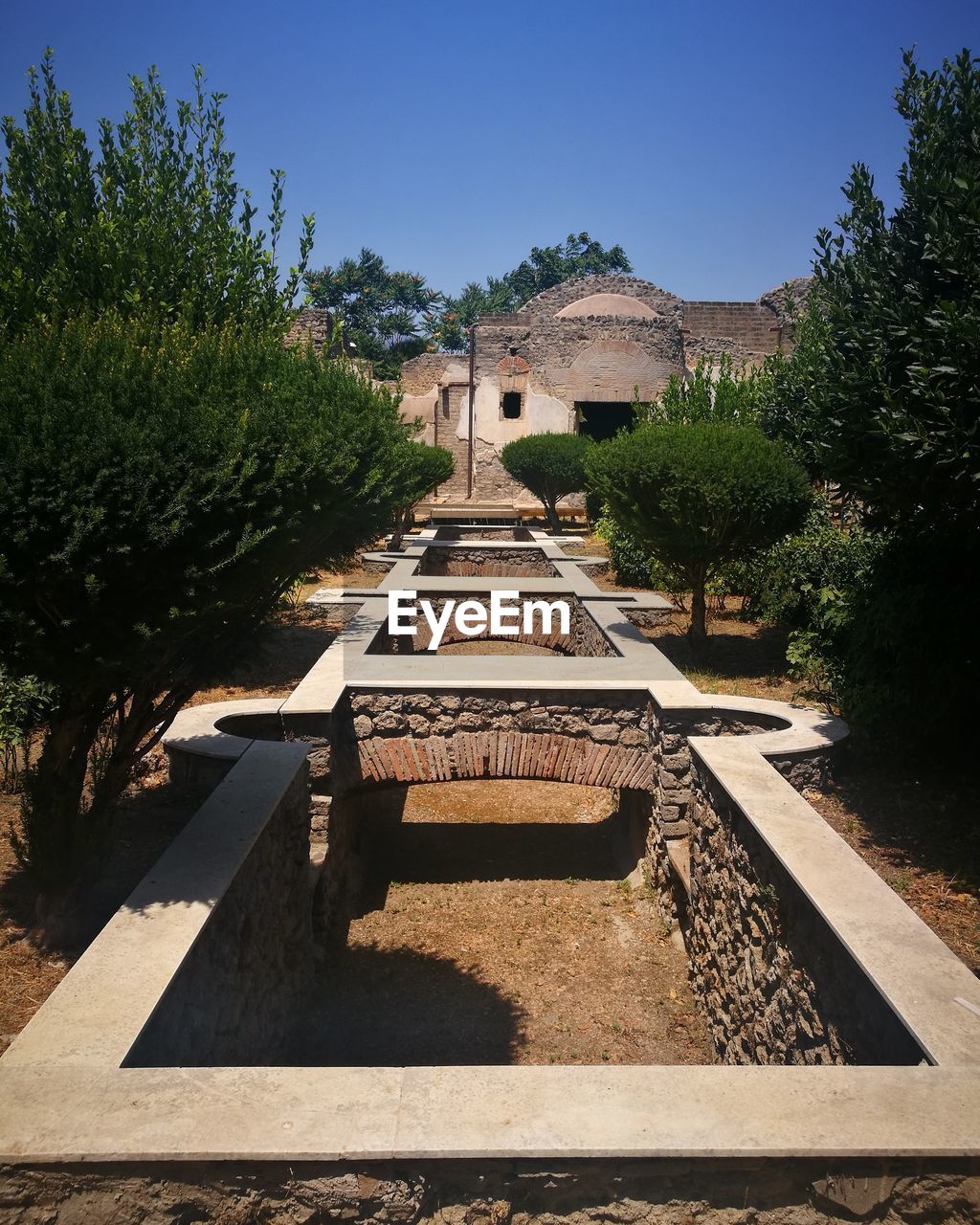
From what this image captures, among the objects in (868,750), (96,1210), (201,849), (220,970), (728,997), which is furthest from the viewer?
(868,750)

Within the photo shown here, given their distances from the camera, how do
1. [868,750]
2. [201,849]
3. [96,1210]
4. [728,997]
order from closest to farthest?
1. [96,1210]
2. [201,849]
3. [728,997]
4. [868,750]

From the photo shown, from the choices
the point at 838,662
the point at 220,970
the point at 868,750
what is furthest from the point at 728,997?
the point at 838,662

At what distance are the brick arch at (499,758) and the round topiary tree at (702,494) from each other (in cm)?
299

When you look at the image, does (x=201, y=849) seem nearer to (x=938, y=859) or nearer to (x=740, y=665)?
(x=938, y=859)

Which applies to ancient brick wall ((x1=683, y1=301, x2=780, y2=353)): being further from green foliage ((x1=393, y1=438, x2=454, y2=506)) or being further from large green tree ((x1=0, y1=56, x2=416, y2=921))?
large green tree ((x1=0, y1=56, x2=416, y2=921))

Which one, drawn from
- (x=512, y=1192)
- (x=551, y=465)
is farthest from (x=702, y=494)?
(x=551, y=465)

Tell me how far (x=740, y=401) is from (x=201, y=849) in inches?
375

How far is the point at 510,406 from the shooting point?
82.6 ft

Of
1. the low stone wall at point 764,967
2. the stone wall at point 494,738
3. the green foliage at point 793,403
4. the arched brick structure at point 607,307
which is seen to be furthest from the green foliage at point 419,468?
the low stone wall at point 764,967

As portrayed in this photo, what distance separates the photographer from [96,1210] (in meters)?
2.24

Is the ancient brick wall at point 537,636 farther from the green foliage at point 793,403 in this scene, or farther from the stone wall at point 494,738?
the stone wall at point 494,738

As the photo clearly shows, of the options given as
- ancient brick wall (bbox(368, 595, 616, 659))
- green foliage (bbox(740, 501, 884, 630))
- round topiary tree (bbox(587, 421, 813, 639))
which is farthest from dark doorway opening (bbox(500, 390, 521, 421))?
round topiary tree (bbox(587, 421, 813, 639))

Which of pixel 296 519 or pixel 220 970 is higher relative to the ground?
pixel 296 519

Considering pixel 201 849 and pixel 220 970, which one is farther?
pixel 201 849
